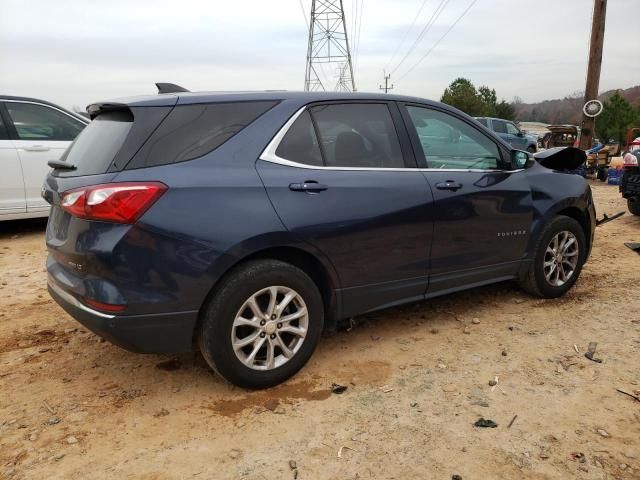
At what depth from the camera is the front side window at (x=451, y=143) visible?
3.77m

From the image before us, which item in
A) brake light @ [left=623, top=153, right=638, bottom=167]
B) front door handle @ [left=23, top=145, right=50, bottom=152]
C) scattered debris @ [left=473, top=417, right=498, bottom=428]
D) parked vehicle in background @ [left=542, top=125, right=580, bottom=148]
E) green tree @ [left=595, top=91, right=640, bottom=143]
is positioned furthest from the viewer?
green tree @ [left=595, top=91, right=640, bottom=143]

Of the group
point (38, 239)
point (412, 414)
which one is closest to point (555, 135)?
point (38, 239)

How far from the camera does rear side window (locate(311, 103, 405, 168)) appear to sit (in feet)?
10.8

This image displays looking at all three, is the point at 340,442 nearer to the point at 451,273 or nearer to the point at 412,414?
the point at 412,414

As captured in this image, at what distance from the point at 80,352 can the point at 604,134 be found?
32895mm

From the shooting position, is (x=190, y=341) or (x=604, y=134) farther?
(x=604, y=134)

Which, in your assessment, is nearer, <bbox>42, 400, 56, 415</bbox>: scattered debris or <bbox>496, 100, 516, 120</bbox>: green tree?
<bbox>42, 400, 56, 415</bbox>: scattered debris

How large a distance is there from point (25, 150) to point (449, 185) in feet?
18.2

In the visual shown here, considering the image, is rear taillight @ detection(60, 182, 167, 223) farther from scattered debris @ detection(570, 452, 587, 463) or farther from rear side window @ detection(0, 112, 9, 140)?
rear side window @ detection(0, 112, 9, 140)

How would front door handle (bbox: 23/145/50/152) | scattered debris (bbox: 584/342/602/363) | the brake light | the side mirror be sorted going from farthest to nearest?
the brake light < front door handle (bbox: 23/145/50/152) < the side mirror < scattered debris (bbox: 584/342/602/363)

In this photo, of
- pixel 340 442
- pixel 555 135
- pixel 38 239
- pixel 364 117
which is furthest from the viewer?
pixel 555 135

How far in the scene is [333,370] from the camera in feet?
11.0

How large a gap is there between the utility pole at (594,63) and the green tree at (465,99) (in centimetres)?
4263

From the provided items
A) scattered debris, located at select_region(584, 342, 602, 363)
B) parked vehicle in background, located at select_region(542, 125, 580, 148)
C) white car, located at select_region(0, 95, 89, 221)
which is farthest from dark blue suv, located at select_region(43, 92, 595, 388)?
parked vehicle in background, located at select_region(542, 125, 580, 148)
